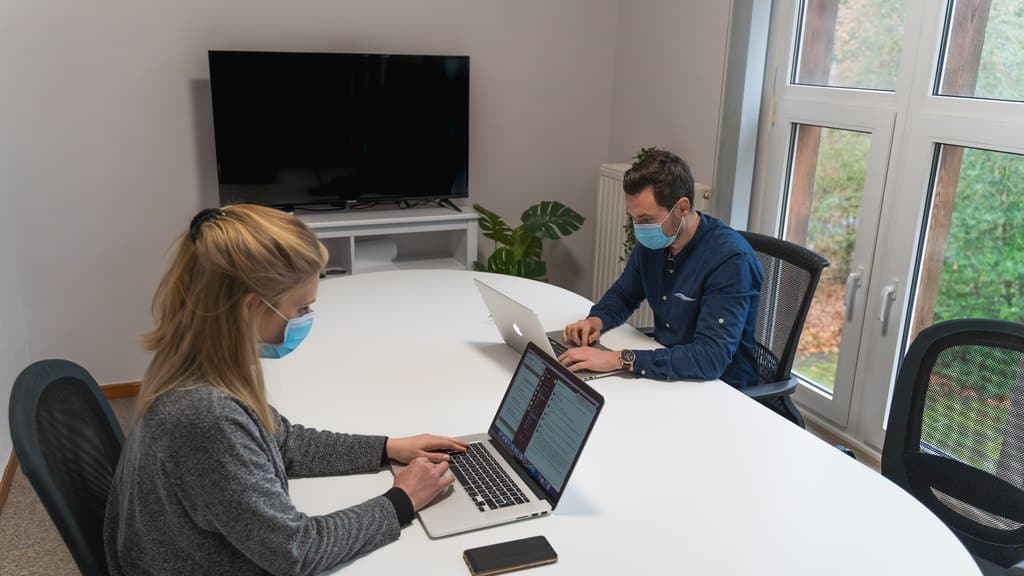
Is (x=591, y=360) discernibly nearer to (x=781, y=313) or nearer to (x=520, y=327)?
(x=520, y=327)

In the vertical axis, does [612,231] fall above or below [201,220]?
below

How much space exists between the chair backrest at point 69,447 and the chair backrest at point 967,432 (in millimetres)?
1575

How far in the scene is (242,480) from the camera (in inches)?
45.2

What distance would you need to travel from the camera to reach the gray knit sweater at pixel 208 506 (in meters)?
1.14

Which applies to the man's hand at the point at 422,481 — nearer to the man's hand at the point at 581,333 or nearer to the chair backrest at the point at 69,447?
the chair backrest at the point at 69,447

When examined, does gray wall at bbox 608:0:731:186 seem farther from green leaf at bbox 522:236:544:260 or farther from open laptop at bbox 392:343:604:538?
open laptop at bbox 392:343:604:538

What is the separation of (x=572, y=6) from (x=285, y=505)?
338 cm

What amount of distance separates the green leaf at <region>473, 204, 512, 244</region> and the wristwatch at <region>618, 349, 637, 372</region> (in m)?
1.91

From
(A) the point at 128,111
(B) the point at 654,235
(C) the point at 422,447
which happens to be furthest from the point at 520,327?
(A) the point at 128,111

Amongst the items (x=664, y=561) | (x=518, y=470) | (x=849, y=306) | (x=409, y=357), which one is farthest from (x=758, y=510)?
(x=849, y=306)

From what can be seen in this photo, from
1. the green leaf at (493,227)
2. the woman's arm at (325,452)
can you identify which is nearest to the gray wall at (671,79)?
the green leaf at (493,227)

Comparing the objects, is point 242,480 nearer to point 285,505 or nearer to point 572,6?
point 285,505

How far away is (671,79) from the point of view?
3.72 meters

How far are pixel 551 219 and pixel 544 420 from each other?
8.49 feet
